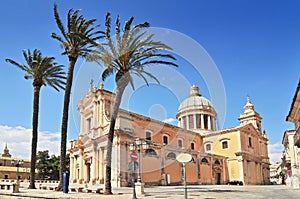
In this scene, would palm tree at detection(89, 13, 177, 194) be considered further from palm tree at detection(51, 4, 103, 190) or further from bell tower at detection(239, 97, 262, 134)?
bell tower at detection(239, 97, 262, 134)

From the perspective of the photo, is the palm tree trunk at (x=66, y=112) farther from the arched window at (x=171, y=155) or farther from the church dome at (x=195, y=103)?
the church dome at (x=195, y=103)

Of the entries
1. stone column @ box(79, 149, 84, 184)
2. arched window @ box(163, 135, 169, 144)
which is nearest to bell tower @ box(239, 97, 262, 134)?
arched window @ box(163, 135, 169, 144)

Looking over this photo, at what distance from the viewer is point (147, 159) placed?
3559 cm

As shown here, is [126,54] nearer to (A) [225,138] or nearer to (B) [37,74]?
(B) [37,74]

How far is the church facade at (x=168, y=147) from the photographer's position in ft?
116

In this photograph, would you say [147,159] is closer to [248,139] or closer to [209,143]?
[209,143]

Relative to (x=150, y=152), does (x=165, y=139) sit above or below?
above

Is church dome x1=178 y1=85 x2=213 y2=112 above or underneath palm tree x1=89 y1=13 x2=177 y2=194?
above

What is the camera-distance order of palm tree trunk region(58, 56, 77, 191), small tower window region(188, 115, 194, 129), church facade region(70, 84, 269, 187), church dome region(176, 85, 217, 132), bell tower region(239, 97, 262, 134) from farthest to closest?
1. bell tower region(239, 97, 262, 134)
2. small tower window region(188, 115, 194, 129)
3. church dome region(176, 85, 217, 132)
4. church facade region(70, 84, 269, 187)
5. palm tree trunk region(58, 56, 77, 191)

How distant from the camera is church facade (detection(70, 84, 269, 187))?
116 ft

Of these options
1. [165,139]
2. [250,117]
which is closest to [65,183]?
[165,139]

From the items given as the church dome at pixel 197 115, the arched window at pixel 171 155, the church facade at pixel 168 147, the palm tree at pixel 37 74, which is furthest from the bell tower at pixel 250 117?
the palm tree at pixel 37 74

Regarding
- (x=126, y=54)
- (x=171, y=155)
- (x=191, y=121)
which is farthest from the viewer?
(x=191, y=121)

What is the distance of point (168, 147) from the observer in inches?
1543
